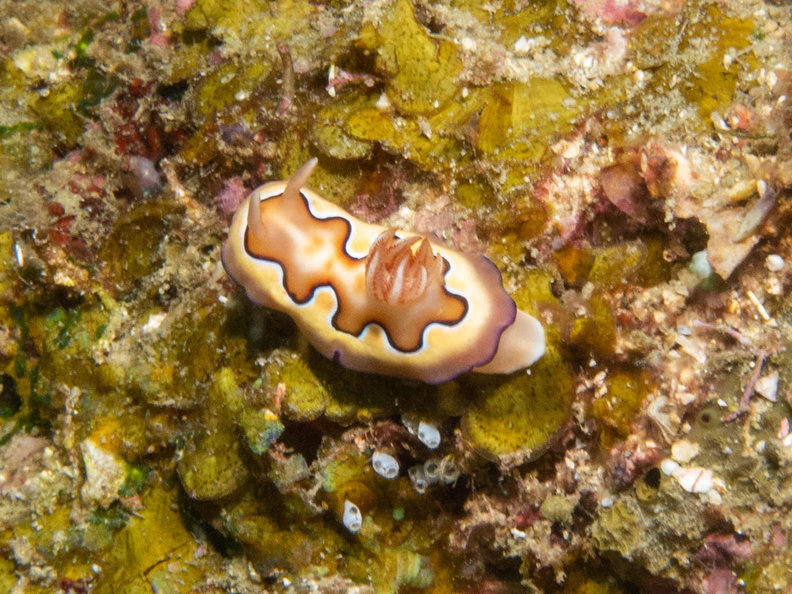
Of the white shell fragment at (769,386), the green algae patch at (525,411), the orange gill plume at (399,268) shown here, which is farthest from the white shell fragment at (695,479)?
the orange gill plume at (399,268)

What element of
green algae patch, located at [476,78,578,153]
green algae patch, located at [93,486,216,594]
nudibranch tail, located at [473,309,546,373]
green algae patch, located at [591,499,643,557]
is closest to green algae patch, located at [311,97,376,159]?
green algae patch, located at [476,78,578,153]

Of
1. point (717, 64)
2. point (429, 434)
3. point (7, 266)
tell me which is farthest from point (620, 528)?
point (7, 266)

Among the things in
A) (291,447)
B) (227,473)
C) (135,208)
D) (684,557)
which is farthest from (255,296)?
(684,557)

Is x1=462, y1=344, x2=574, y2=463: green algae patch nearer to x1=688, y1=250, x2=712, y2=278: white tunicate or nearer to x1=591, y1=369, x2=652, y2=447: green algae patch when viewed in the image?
x1=591, y1=369, x2=652, y2=447: green algae patch

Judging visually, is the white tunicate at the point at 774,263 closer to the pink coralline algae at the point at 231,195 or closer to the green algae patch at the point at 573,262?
the green algae patch at the point at 573,262

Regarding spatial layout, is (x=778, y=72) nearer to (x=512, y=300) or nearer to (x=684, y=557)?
(x=512, y=300)

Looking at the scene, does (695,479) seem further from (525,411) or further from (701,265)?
(701,265)
